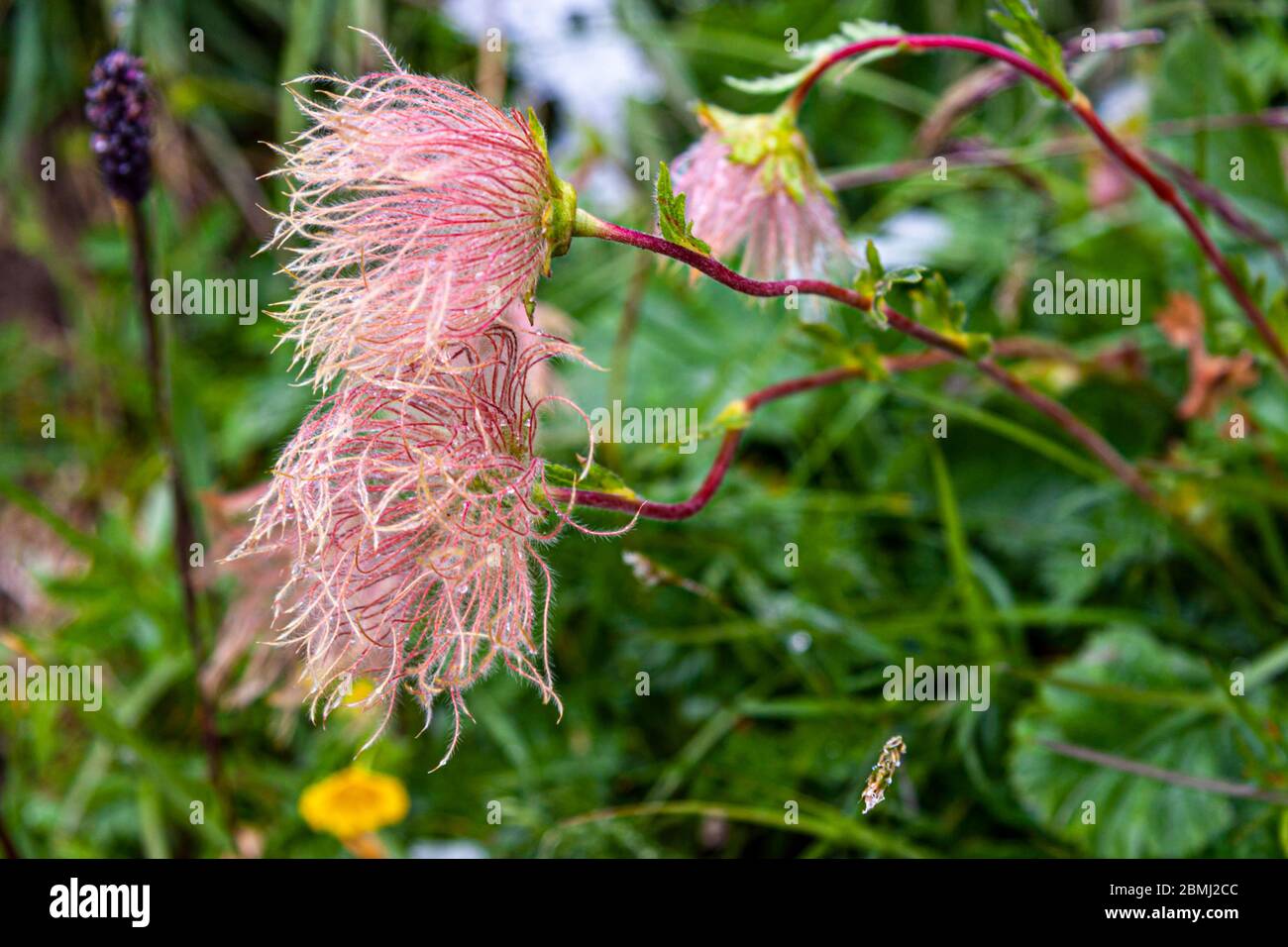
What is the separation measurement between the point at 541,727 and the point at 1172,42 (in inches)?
54.7

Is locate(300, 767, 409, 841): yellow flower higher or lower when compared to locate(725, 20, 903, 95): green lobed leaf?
lower

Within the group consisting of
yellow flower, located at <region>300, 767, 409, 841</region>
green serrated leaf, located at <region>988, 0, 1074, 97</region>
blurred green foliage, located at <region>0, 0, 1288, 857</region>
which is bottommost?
yellow flower, located at <region>300, 767, 409, 841</region>

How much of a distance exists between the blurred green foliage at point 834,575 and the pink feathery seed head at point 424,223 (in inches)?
9.4

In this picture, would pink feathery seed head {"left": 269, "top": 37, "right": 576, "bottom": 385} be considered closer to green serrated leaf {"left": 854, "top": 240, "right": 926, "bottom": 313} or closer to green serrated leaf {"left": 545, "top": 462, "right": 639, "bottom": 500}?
green serrated leaf {"left": 545, "top": 462, "right": 639, "bottom": 500}

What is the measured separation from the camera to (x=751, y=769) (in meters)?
1.46

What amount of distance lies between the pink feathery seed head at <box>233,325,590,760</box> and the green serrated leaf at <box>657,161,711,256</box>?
0.12m

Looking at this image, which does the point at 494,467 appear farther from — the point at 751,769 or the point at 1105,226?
the point at 1105,226

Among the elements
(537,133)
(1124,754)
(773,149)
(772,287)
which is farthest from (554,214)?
(1124,754)

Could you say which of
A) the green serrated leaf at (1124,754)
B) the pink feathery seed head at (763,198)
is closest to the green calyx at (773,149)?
the pink feathery seed head at (763,198)

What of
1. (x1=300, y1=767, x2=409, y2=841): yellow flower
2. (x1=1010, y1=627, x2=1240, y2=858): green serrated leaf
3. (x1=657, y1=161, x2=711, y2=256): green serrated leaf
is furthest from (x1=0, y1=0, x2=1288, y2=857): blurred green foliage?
(x1=657, y1=161, x2=711, y2=256): green serrated leaf

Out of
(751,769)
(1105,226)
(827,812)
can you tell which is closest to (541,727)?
(751,769)

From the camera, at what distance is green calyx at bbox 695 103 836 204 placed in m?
1.02

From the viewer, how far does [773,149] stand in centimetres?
102
